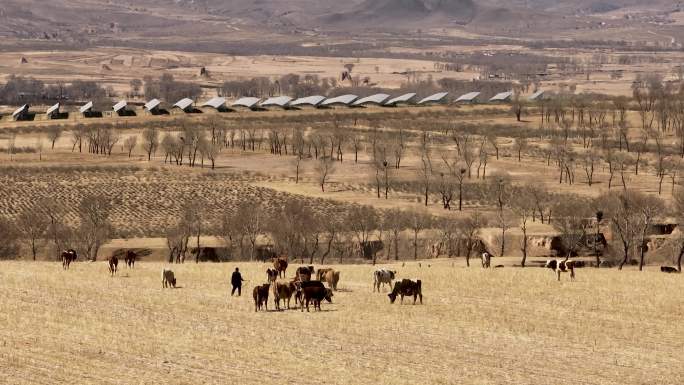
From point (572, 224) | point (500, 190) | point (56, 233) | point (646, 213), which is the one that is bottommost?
point (56, 233)

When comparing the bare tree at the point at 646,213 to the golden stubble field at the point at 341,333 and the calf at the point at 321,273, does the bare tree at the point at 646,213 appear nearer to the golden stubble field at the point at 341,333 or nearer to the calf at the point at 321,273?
the golden stubble field at the point at 341,333

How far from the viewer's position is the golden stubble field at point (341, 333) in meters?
30.0

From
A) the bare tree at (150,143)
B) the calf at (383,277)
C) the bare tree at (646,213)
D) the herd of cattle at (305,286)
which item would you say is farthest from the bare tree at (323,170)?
the calf at (383,277)

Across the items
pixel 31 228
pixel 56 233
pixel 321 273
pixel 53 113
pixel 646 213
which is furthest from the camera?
pixel 53 113

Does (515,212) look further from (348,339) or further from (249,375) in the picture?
(249,375)

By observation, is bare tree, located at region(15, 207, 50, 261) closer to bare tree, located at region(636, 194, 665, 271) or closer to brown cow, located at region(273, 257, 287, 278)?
brown cow, located at region(273, 257, 287, 278)

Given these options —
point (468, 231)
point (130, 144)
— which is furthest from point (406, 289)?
point (130, 144)

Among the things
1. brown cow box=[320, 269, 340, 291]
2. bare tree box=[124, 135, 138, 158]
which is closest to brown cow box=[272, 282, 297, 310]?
brown cow box=[320, 269, 340, 291]

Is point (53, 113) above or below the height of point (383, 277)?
above

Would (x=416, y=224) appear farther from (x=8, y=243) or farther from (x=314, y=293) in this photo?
(x=314, y=293)

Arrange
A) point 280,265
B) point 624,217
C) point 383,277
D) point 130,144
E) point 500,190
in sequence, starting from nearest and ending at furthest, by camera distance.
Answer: point 383,277, point 280,265, point 624,217, point 500,190, point 130,144

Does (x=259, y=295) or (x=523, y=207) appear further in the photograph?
(x=523, y=207)

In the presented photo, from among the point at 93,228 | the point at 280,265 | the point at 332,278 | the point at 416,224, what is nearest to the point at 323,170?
the point at 416,224

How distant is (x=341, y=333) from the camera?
35.1 m
